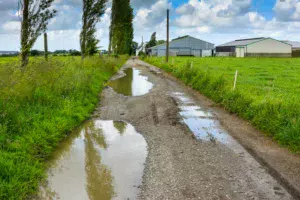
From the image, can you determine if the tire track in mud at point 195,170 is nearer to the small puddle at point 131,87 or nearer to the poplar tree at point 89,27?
the small puddle at point 131,87

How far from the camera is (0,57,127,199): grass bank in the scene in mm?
5118

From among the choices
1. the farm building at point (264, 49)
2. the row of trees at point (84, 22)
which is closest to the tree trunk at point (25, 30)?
the row of trees at point (84, 22)

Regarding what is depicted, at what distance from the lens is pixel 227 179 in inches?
213

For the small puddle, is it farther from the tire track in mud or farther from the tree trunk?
the tire track in mud

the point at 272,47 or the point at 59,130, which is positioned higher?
the point at 272,47

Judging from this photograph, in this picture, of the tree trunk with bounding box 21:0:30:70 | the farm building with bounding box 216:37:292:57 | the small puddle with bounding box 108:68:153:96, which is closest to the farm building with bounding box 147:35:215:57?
the farm building with bounding box 216:37:292:57

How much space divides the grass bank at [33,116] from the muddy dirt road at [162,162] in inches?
15.9

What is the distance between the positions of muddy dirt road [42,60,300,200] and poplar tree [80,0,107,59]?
16.3 m

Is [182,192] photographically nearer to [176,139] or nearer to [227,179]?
[227,179]

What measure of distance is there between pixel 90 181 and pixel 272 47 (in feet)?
266

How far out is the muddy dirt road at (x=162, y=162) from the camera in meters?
5.00

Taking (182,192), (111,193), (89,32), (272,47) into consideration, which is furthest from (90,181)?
(272,47)

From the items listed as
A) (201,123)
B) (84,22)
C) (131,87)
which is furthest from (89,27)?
(201,123)

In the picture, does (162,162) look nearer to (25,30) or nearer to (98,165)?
(98,165)
